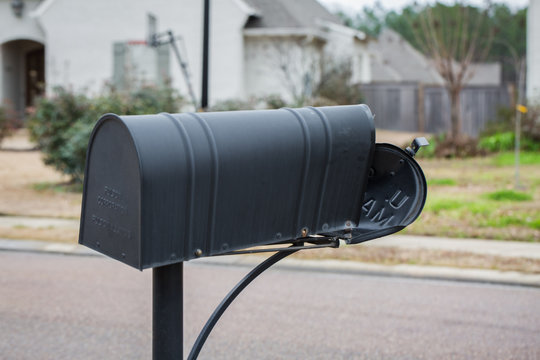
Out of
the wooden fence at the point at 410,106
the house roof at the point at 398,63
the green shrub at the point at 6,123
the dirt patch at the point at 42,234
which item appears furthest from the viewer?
the house roof at the point at 398,63

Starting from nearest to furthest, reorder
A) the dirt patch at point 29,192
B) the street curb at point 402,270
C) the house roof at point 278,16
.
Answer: the street curb at point 402,270 < the dirt patch at point 29,192 < the house roof at point 278,16

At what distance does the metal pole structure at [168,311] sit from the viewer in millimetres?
2645

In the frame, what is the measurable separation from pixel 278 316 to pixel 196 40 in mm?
18887

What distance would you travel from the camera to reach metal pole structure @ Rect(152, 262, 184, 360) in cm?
264

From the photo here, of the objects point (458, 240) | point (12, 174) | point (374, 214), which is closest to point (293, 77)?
point (12, 174)

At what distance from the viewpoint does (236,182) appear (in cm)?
255

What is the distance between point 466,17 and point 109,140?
1987cm

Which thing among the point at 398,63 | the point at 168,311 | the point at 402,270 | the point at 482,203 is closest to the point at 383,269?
the point at 402,270

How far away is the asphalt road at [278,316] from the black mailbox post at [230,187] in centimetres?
269

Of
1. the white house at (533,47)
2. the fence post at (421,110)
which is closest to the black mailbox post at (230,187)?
the white house at (533,47)

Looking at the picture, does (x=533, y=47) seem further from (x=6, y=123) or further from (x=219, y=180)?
(x=219, y=180)

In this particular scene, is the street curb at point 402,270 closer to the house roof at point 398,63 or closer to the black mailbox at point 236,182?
the black mailbox at point 236,182

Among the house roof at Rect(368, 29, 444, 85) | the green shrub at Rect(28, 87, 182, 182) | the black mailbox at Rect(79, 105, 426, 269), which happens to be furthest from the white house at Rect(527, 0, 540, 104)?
the house roof at Rect(368, 29, 444, 85)

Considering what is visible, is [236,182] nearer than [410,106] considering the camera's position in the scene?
Yes
